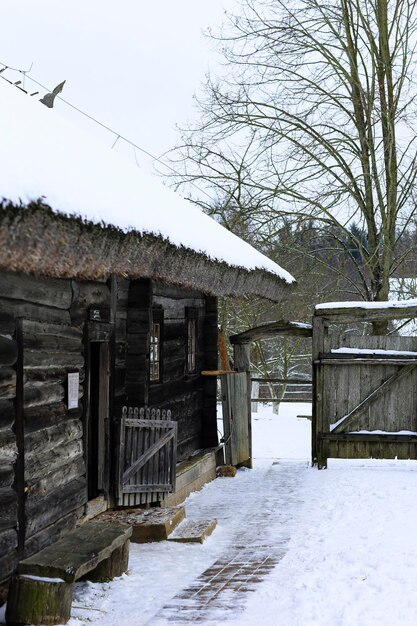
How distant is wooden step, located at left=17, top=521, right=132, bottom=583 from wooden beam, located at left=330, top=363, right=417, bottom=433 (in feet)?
19.1

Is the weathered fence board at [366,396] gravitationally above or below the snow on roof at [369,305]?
below

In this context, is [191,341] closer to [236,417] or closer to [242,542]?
[236,417]

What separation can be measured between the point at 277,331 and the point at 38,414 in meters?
6.53

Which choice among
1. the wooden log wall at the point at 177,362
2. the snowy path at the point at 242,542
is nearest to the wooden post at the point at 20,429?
the snowy path at the point at 242,542

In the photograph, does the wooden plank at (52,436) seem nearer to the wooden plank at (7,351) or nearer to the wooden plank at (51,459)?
the wooden plank at (51,459)

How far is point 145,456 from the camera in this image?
876 centimetres

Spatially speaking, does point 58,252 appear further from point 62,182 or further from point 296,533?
point 296,533

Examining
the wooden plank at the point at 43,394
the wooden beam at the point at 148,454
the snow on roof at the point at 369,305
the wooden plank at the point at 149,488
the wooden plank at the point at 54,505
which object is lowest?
the wooden plank at the point at 149,488

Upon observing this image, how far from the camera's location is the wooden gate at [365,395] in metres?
12.0

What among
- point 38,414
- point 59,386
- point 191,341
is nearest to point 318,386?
point 191,341

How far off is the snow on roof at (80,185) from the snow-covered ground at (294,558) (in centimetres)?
257

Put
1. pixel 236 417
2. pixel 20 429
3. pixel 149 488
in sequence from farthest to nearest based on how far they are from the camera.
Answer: pixel 236 417, pixel 149 488, pixel 20 429

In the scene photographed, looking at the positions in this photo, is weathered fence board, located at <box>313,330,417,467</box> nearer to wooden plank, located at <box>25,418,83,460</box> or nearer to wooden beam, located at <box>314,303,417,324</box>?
wooden beam, located at <box>314,303,417,324</box>

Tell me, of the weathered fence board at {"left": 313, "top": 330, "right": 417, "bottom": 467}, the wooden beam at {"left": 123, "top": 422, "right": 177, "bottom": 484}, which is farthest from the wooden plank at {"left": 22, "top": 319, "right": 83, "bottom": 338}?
the weathered fence board at {"left": 313, "top": 330, "right": 417, "bottom": 467}
